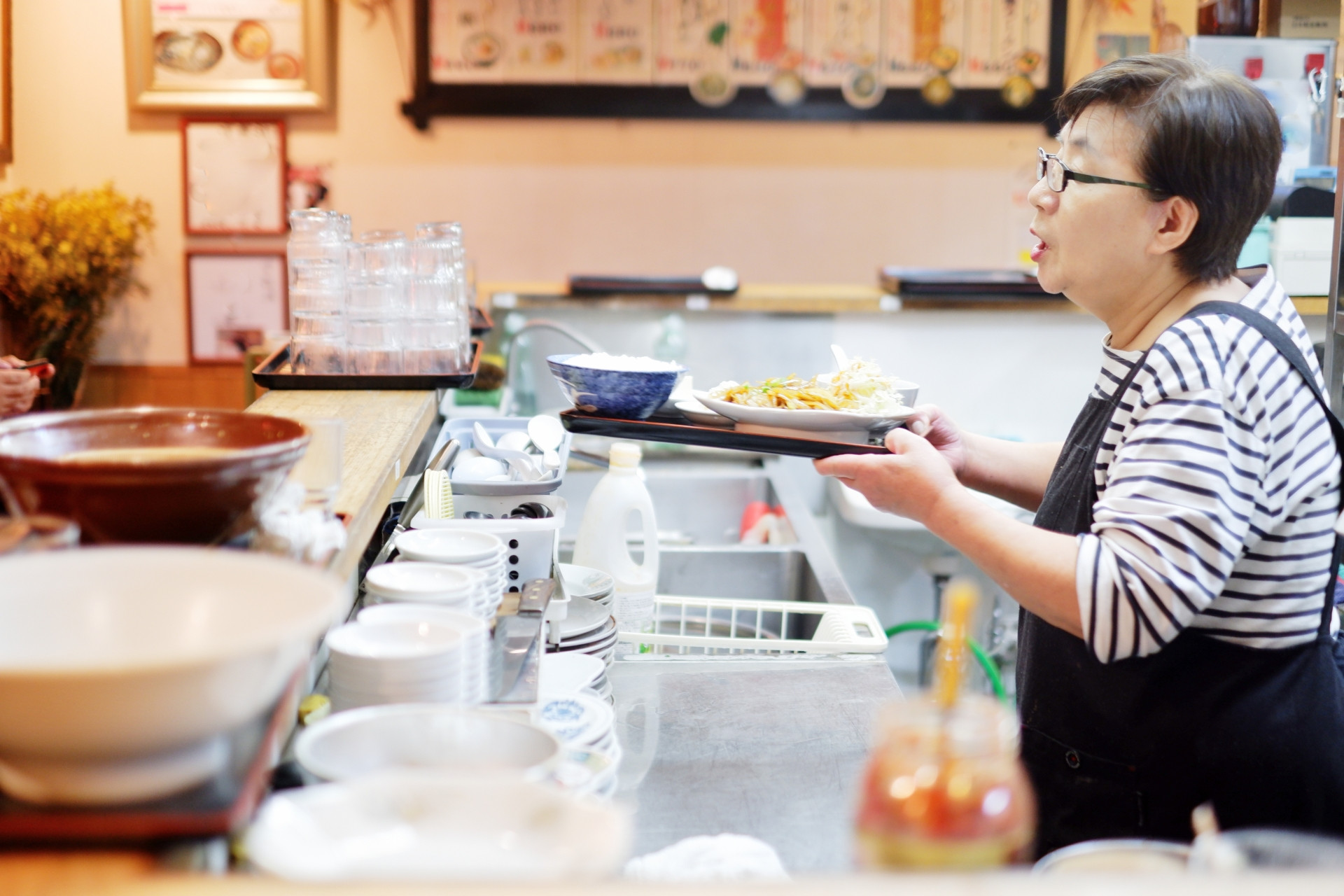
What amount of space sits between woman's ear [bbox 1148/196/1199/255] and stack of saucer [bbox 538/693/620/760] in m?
0.99

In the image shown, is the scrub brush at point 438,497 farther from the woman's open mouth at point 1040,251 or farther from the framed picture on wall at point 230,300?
the framed picture on wall at point 230,300

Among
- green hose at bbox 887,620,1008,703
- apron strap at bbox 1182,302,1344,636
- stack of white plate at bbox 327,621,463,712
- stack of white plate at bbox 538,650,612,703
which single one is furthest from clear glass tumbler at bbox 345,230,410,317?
green hose at bbox 887,620,1008,703

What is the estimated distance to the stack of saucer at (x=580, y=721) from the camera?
135cm

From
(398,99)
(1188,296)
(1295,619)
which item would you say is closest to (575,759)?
(1295,619)

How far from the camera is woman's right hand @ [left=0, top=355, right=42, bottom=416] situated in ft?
9.93

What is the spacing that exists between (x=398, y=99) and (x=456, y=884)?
12.6 ft

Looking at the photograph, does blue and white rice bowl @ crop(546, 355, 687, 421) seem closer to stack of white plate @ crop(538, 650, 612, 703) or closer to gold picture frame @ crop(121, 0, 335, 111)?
stack of white plate @ crop(538, 650, 612, 703)

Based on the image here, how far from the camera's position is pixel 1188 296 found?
164cm

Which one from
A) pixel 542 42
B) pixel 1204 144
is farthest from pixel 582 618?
pixel 542 42

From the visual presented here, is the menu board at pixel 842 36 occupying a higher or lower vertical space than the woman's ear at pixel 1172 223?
higher

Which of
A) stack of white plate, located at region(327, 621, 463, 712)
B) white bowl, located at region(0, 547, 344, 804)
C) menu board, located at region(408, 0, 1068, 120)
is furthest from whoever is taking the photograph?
menu board, located at region(408, 0, 1068, 120)

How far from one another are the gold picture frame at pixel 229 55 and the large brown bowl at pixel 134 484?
3200 mm

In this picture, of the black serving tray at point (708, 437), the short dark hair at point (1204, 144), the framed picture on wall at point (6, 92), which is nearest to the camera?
the short dark hair at point (1204, 144)

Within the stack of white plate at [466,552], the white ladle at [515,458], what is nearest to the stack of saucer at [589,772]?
the stack of white plate at [466,552]
